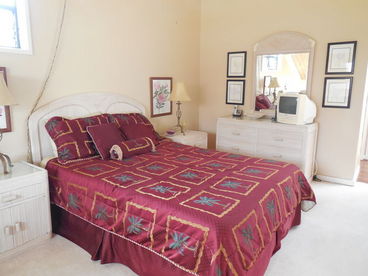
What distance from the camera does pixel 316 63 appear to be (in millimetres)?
3779

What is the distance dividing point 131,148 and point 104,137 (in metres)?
0.29

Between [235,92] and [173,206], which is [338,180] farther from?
[173,206]

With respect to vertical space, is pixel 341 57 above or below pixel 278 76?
above

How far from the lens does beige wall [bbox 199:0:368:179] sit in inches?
138

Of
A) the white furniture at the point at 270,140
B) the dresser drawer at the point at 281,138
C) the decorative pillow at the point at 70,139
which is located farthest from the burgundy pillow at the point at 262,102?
the decorative pillow at the point at 70,139

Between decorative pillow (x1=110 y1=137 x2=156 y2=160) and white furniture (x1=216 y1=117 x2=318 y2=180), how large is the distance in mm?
1411

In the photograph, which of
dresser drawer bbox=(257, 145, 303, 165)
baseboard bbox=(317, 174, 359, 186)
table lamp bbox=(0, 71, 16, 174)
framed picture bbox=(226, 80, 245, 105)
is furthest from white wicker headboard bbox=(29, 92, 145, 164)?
baseboard bbox=(317, 174, 359, 186)

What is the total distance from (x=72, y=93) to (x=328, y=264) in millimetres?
2877

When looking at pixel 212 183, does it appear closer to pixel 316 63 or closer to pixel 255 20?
pixel 316 63

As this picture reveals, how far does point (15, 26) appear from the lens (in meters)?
2.65

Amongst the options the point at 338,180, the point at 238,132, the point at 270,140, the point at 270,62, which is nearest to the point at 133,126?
the point at 238,132

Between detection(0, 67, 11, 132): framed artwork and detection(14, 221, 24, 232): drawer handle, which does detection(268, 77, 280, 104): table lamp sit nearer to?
detection(0, 67, 11, 132): framed artwork

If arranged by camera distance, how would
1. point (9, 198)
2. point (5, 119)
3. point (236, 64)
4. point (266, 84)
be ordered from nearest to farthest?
point (9, 198)
point (5, 119)
point (266, 84)
point (236, 64)

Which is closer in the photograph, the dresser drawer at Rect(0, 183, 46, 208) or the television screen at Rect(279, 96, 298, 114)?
the dresser drawer at Rect(0, 183, 46, 208)
